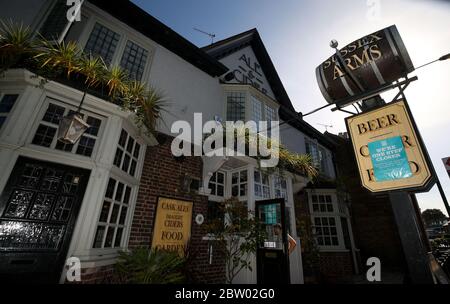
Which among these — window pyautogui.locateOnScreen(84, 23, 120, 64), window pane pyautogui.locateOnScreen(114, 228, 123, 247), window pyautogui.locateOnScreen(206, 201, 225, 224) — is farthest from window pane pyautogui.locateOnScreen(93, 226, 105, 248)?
window pyautogui.locateOnScreen(84, 23, 120, 64)

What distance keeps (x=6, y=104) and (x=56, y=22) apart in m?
3.22

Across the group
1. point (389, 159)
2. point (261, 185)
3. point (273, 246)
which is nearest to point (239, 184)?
point (261, 185)

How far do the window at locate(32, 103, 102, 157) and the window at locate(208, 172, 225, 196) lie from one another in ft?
11.9

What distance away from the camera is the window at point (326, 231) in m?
9.49

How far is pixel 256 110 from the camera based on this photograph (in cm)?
909

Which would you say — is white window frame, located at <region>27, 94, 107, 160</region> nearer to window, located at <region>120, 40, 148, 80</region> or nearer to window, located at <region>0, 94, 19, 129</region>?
window, located at <region>0, 94, 19, 129</region>

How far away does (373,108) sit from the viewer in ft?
9.14

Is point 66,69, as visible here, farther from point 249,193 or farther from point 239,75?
point 239,75

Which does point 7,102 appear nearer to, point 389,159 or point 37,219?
point 37,219

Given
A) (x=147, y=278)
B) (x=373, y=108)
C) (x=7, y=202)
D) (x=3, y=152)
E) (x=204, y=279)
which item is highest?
(x=373, y=108)

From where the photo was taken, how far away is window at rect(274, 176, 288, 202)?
283 inches
